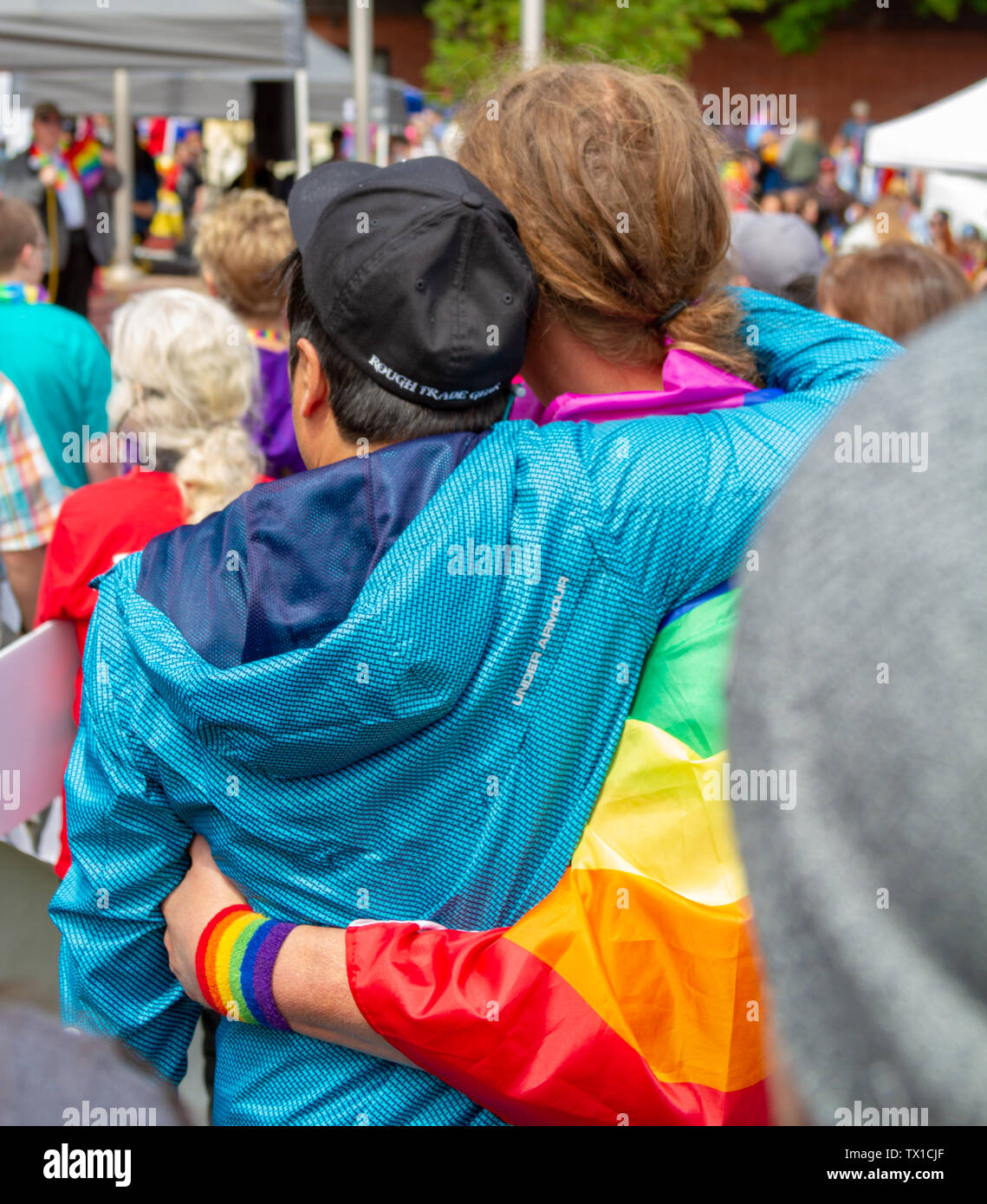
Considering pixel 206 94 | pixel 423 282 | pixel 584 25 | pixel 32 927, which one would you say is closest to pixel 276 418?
pixel 32 927

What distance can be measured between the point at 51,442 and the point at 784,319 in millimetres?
3106

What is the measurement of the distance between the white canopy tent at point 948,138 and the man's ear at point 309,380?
7.58 m

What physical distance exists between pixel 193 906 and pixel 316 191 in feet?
2.89

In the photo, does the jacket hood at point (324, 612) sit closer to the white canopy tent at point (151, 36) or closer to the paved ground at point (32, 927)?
the paved ground at point (32, 927)

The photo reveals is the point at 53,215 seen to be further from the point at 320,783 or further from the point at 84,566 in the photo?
the point at 320,783

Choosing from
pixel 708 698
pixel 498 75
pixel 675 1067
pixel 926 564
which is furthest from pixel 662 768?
pixel 498 75

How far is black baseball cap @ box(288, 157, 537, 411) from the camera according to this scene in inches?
52.2

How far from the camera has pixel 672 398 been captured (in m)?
1.46

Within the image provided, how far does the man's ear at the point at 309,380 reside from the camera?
4.63 ft

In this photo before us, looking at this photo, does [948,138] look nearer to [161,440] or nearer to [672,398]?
[161,440]

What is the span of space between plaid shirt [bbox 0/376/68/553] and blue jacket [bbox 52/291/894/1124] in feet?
7.94

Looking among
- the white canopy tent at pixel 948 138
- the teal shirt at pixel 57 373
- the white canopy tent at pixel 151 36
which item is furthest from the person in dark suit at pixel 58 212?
the white canopy tent at pixel 948 138

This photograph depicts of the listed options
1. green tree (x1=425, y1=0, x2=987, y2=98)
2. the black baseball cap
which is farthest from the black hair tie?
green tree (x1=425, y1=0, x2=987, y2=98)

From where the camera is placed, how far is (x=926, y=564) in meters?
0.39
